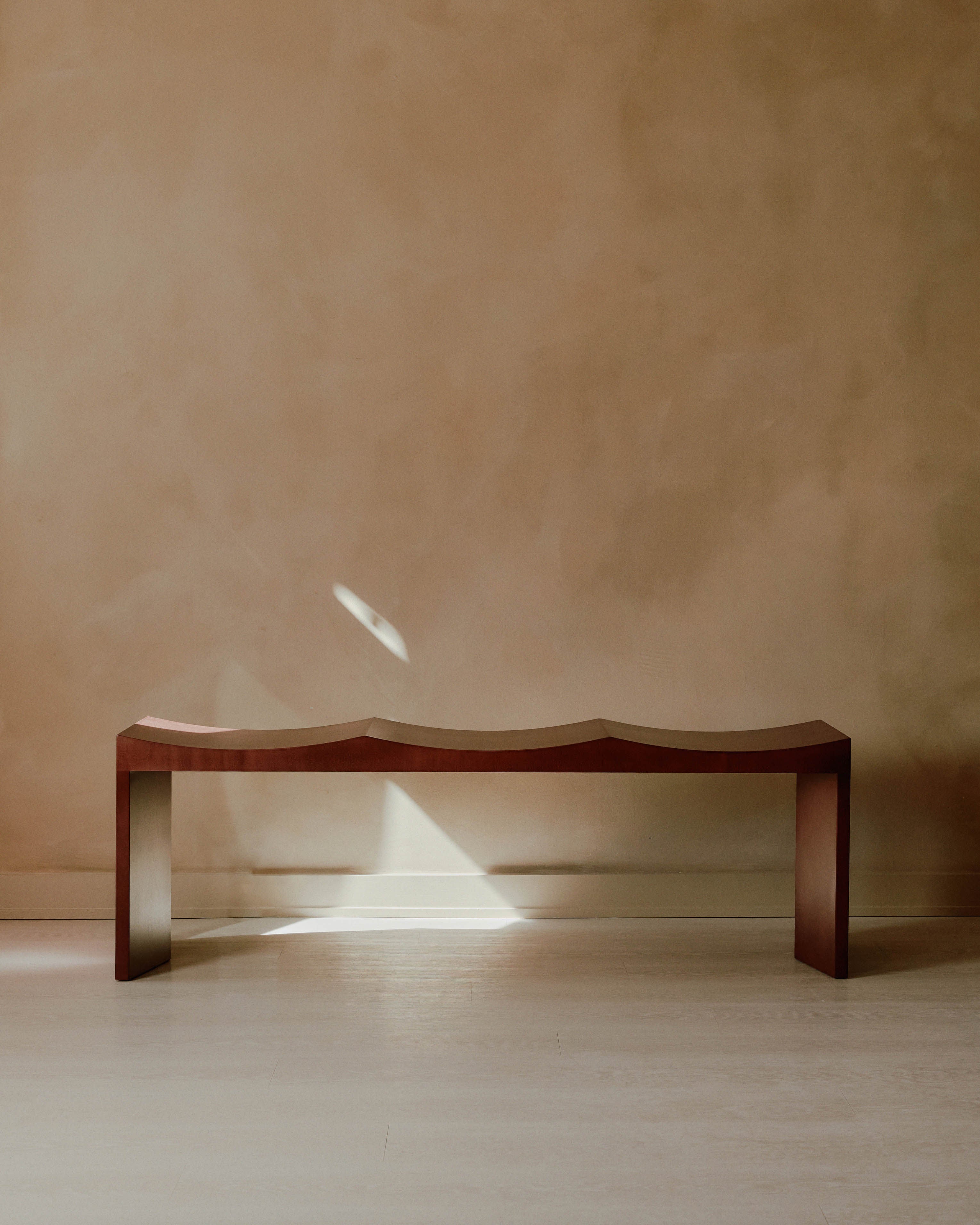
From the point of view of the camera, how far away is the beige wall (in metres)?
2.72

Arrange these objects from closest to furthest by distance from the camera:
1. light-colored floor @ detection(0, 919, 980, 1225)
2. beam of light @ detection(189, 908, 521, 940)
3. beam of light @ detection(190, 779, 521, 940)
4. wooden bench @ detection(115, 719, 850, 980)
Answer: light-colored floor @ detection(0, 919, 980, 1225)
wooden bench @ detection(115, 719, 850, 980)
beam of light @ detection(189, 908, 521, 940)
beam of light @ detection(190, 779, 521, 940)

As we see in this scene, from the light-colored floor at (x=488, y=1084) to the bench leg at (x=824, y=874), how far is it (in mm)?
70

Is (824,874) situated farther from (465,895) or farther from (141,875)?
(141,875)

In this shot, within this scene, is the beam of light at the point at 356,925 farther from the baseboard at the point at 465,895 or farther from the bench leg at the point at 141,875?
the bench leg at the point at 141,875

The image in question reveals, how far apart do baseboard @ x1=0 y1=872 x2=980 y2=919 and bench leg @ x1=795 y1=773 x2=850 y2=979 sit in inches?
12.4

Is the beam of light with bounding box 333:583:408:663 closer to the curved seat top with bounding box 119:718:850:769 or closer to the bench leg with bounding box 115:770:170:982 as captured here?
the curved seat top with bounding box 119:718:850:769

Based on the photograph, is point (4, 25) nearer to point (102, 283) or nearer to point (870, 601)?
point (102, 283)

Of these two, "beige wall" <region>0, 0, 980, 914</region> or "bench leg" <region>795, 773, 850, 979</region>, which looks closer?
"bench leg" <region>795, 773, 850, 979</region>

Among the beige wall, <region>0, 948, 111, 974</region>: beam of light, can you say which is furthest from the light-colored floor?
the beige wall

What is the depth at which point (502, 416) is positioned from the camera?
2.74 meters

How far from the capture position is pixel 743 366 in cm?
276

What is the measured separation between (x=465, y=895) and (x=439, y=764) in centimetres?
73

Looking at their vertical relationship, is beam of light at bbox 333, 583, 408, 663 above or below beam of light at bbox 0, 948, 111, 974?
above

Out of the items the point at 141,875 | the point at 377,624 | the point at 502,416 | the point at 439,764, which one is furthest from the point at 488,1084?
the point at 502,416
